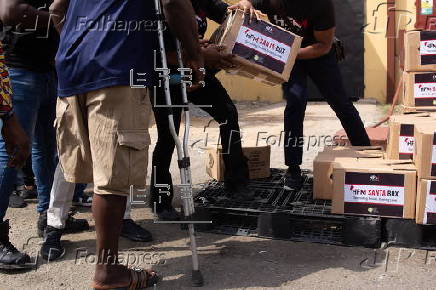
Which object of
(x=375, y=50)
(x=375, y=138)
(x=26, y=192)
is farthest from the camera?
(x=375, y=50)

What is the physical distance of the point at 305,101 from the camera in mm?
4715

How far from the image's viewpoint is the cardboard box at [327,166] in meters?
4.24

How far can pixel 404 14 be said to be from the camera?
12.1 metres

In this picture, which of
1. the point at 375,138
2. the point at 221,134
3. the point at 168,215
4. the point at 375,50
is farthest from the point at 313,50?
the point at 375,50

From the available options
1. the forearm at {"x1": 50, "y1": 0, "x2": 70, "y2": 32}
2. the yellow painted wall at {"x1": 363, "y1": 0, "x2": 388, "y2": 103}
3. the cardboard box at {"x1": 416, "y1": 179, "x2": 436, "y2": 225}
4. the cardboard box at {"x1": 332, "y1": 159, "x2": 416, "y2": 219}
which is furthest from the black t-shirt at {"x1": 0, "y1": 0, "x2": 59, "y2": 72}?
the yellow painted wall at {"x1": 363, "y1": 0, "x2": 388, "y2": 103}

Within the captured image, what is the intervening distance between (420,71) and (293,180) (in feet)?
4.68

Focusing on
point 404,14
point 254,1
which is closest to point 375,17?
point 404,14

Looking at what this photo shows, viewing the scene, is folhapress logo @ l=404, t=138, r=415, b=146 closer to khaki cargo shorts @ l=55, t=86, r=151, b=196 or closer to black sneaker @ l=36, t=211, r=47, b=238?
khaki cargo shorts @ l=55, t=86, r=151, b=196

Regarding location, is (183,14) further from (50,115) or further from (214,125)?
(214,125)

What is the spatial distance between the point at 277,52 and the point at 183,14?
3.70 feet

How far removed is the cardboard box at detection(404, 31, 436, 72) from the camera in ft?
15.3

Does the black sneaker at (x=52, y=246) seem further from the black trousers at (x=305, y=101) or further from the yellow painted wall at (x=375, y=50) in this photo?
the yellow painted wall at (x=375, y=50)

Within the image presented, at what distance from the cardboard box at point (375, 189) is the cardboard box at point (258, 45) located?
2.72 feet

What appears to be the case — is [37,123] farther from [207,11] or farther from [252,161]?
[252,161]
